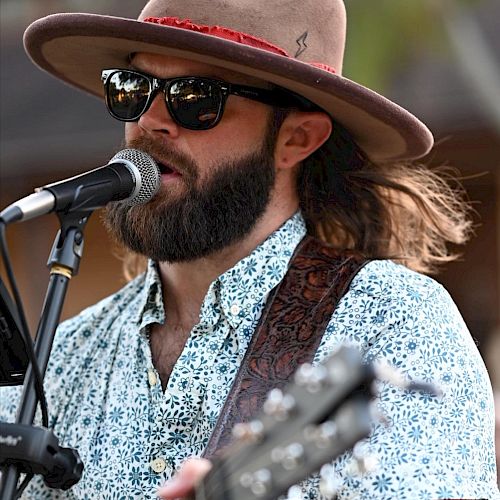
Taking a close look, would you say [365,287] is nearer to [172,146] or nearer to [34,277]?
[172,146]

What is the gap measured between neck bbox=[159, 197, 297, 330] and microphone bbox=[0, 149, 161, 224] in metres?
0.48

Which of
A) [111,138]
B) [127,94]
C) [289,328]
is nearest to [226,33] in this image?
[127,94]

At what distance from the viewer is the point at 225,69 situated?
2.86 metres

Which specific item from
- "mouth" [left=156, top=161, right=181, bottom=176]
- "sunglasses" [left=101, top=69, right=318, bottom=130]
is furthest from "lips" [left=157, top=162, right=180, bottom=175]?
"sunglasses" [left=101, top=69, right=318, bottom=130]

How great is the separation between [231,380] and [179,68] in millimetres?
746

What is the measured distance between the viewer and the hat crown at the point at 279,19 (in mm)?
2836

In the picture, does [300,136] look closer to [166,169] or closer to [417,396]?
[166,169]

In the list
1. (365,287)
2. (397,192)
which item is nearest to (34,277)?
(397,192)

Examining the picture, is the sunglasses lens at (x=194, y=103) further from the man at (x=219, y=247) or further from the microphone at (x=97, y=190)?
the microphone at (x=97, y=190)

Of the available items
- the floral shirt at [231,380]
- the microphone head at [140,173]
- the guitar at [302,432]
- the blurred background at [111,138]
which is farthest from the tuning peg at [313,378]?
the blurred background at [111,138]

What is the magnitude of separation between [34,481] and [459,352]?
110cm

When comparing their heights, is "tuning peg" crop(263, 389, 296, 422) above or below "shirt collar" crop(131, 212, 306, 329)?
above

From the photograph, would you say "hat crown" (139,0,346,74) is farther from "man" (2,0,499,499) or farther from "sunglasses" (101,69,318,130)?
"sunglasses" (101,69,318,130)

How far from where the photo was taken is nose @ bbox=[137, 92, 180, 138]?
2.79 meters
